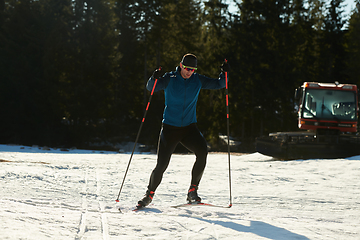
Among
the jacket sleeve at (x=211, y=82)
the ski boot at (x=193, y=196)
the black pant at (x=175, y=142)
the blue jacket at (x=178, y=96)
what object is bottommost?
the ski boot at (x=193, y=196)

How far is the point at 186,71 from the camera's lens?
5184 mm

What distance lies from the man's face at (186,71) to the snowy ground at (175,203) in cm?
186

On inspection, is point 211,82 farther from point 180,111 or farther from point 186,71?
point 180,111

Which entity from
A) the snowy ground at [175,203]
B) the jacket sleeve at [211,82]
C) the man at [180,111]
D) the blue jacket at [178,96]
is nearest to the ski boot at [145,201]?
→ the man at [180,111]

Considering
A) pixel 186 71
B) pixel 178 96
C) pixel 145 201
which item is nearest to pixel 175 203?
pixel 145 201

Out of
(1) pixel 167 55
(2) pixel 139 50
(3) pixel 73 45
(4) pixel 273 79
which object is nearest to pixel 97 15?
(3) pixel 73 45

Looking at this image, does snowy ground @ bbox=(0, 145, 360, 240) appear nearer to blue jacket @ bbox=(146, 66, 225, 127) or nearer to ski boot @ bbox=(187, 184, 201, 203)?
ski boot @ bbox=(187, 184, 201, 203)

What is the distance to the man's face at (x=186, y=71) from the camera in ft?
17.0

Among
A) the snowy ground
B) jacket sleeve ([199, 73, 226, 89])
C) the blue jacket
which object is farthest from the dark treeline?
the blue jacket

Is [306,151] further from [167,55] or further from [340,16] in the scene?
[340,16]

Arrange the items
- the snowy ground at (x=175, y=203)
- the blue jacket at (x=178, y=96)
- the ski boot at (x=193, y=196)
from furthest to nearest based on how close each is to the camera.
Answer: the ski boot at (x=193, y=196) → the blue jacket at (x=178, y=96) → the snowy ground at (x=175, y=203)

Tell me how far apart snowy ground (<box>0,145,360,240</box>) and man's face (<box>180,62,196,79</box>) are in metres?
1.86

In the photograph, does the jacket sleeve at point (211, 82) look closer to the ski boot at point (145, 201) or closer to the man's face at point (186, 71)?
the man's face at point (186, 71)

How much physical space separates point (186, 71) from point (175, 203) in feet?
7.01
